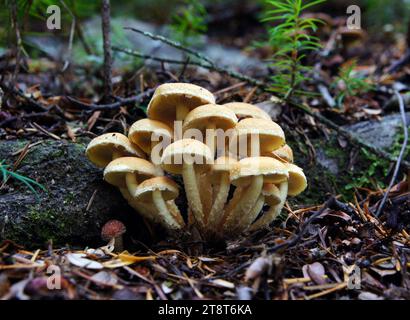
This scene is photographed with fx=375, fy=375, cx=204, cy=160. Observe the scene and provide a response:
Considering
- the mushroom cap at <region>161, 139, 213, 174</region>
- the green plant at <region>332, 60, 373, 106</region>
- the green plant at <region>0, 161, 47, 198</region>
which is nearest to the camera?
the mushroom cap at <region>161, 139, 213, 174</region>

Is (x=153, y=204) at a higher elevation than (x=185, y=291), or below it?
higher

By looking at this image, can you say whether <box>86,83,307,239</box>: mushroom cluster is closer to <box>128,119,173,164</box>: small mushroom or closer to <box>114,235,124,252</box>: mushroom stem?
<box>128,119,173,164</box>: small mushroom


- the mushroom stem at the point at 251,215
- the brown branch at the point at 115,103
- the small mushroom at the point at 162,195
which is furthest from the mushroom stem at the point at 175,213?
the brown branch at the point at 115,103

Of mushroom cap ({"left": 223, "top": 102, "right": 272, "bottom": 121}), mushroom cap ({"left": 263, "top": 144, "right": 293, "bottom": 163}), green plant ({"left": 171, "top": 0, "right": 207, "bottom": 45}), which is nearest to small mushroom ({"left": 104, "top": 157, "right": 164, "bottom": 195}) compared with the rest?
mushroom cap ({"left": 223, "top": 102, "right": 272, "bottom": 121})

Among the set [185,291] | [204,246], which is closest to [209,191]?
[204,246]

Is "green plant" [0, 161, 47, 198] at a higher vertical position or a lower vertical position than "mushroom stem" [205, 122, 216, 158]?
lower

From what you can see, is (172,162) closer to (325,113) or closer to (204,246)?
(204,246)
